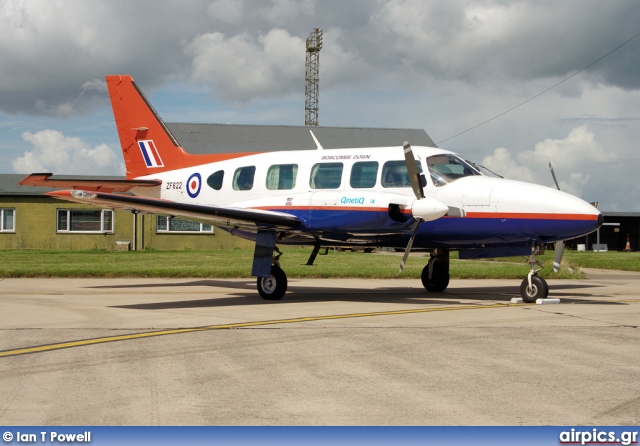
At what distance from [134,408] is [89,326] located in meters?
5.55

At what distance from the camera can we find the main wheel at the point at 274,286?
1620 cm

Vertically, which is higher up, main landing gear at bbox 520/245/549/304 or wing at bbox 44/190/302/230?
wing at bbox 44/190/302/230

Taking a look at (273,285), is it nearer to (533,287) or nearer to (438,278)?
(438,278)

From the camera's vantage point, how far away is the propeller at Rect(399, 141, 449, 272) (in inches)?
554

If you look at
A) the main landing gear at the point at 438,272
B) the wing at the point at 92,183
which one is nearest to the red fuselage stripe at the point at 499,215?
the main landing gear at the point at 438,272

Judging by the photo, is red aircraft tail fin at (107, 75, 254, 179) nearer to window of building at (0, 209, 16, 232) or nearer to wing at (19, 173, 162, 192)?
wing at (19, 173, 162, 192)

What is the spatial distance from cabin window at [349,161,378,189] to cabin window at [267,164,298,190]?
5.03 ft

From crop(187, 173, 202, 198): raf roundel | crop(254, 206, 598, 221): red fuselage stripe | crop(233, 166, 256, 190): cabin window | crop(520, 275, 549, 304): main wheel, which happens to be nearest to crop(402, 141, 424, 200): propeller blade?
crop(254, 206, 598, 221): red fuselage stripe

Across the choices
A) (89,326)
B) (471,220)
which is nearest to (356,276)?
(471,220)

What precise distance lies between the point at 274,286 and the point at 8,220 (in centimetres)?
2879

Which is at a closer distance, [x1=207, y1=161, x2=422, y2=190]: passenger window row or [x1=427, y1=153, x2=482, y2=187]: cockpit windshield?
[x1=427, y1=153, x2=482, y2=187]: cockpit windshield

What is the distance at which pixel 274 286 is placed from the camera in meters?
16.2

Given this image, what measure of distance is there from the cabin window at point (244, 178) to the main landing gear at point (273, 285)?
2.14 meters

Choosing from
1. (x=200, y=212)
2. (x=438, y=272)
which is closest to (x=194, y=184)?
(x=200, y=212)
